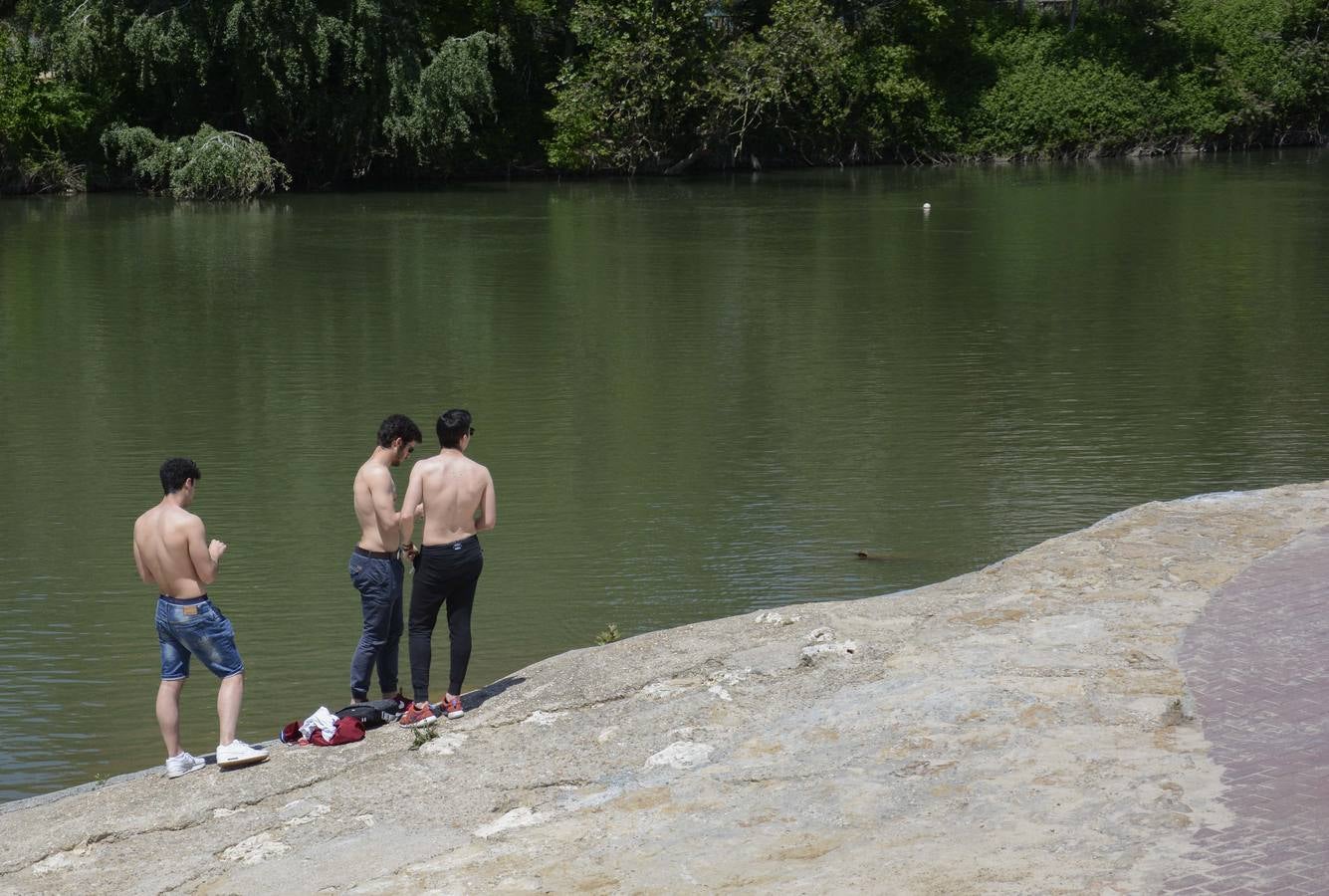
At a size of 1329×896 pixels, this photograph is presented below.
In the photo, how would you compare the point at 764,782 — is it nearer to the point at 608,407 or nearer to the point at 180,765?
the point at 180,765

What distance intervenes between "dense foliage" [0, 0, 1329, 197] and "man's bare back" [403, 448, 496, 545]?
34.7 m

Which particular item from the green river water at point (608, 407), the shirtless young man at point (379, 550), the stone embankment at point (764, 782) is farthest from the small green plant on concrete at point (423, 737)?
the green river water at point (608, 407)

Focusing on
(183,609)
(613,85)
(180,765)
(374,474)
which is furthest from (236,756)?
(613,85)

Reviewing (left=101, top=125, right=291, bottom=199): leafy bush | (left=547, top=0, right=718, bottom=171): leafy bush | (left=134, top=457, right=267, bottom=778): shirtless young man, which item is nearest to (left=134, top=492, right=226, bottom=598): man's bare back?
(left=134, top=457, right=267, bottom=778): shirtless young man

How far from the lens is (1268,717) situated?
6.68m

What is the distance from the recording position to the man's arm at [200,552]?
713 centimetres

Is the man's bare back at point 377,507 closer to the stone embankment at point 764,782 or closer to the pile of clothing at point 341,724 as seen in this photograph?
the pile of clothing at point 341,724

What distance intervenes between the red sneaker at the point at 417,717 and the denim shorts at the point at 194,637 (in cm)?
80

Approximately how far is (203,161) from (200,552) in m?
35.1

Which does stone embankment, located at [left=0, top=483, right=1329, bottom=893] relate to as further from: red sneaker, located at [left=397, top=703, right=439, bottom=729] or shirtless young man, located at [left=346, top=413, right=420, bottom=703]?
shirtless young man, located at [left=346, top=413, right=420, bottom=703]

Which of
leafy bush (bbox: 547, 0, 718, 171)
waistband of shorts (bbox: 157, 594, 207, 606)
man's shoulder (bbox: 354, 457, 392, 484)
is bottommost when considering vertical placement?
waistband of shorts (bbox: 157, 594, 207, 606)

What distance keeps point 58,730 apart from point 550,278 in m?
18.2

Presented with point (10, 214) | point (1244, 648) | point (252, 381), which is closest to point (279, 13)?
point (10, 214)

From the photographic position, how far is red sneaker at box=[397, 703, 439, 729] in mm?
7695
